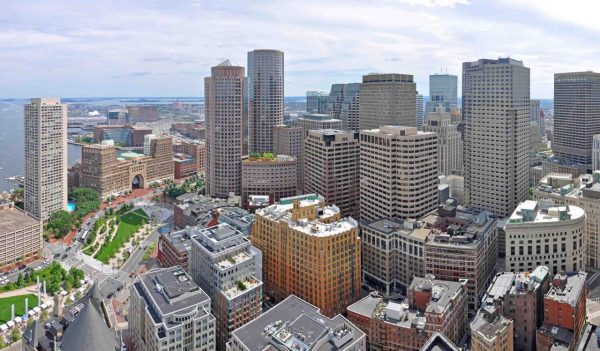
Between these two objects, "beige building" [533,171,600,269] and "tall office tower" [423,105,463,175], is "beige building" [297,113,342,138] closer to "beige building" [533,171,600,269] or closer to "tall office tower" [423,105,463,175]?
"tall office tower" [423,105,463,175]

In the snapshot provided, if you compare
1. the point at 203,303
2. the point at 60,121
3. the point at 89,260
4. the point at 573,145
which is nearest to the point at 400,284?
the point at 203,303

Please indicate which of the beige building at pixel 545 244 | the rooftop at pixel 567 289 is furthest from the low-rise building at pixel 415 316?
the beige building at pixel 545 244

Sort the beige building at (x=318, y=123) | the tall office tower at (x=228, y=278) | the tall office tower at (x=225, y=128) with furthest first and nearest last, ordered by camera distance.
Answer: the beige building at (x=318, y=123) → the tall office tower at (x=225, y=128) → the tall office tower at (x=228, y=278)

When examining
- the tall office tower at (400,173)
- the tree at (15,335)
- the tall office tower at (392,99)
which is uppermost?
the tall office tower at (392,99)

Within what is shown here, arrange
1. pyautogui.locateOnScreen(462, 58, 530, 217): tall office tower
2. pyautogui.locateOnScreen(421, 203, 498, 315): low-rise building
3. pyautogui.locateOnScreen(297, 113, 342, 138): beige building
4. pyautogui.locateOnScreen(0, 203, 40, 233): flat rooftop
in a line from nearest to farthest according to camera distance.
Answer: pyautogui.locateOnScreen(421, 203, 498, 315): low-rise building, pyautogui.locateOnScreen(0, 203, 40, 233): flat rooftop, pyautogui.locateOnScreen(462, 58, 530, 217): tall office tower, pyautogui.locateOnScreen(297, 113, 342, 138): beige building

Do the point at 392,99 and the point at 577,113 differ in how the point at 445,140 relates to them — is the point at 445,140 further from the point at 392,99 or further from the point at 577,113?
the point at 577,113

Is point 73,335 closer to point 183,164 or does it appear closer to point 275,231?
point 275,231

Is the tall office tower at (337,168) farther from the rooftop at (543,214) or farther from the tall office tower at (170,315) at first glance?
the tall office tower at (170,315)

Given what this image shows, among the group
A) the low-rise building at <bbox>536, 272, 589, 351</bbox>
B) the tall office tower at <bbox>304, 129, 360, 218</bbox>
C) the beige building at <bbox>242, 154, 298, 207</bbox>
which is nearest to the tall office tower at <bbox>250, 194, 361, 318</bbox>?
the tall office tower at <bbox>304, 129, 360, 218</bbox>
